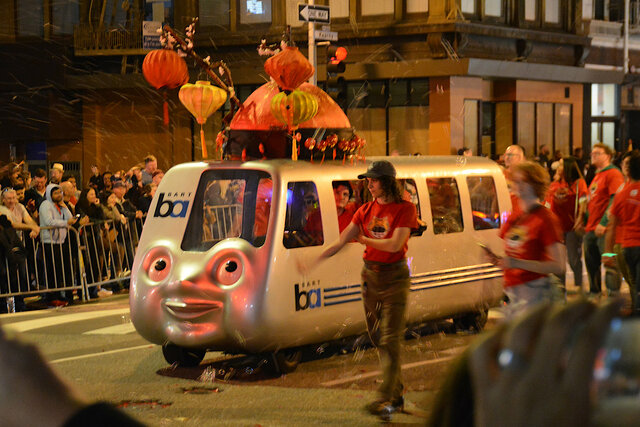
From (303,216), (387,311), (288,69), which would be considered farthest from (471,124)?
(387,311)

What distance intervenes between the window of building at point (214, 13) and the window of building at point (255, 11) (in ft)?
1.69

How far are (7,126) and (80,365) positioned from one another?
25.2 metres

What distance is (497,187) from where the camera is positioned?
11.0 meters

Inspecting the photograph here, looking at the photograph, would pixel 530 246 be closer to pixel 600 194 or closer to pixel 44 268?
pixel 600 194

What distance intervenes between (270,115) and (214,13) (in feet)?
73.5

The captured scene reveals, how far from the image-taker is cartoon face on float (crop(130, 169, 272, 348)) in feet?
27.7

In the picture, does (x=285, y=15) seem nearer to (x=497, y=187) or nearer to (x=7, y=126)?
(x=7, y=126)

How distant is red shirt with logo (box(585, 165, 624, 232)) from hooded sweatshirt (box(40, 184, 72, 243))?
23.3ft

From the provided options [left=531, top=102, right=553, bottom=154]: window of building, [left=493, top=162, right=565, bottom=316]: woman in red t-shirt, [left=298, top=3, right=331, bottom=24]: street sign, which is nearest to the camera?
[left=493, top=162, right=565, bottom=316]: woman in red t-shirt

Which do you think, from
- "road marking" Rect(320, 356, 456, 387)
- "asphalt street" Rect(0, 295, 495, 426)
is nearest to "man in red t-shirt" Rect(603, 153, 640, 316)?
"asphalt street" Rect(0, 295, 495, 426)

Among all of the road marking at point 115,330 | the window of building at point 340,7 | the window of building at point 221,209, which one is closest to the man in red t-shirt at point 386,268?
the window of building at point 221,209

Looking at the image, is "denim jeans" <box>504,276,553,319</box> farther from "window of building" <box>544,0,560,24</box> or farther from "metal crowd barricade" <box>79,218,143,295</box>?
"window of building" <box>544,0,560,24</box>

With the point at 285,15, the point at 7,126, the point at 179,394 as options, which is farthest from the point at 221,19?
the point at 179,394

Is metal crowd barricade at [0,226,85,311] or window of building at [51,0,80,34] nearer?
metal crowd barricade at [0,226,85,311]
